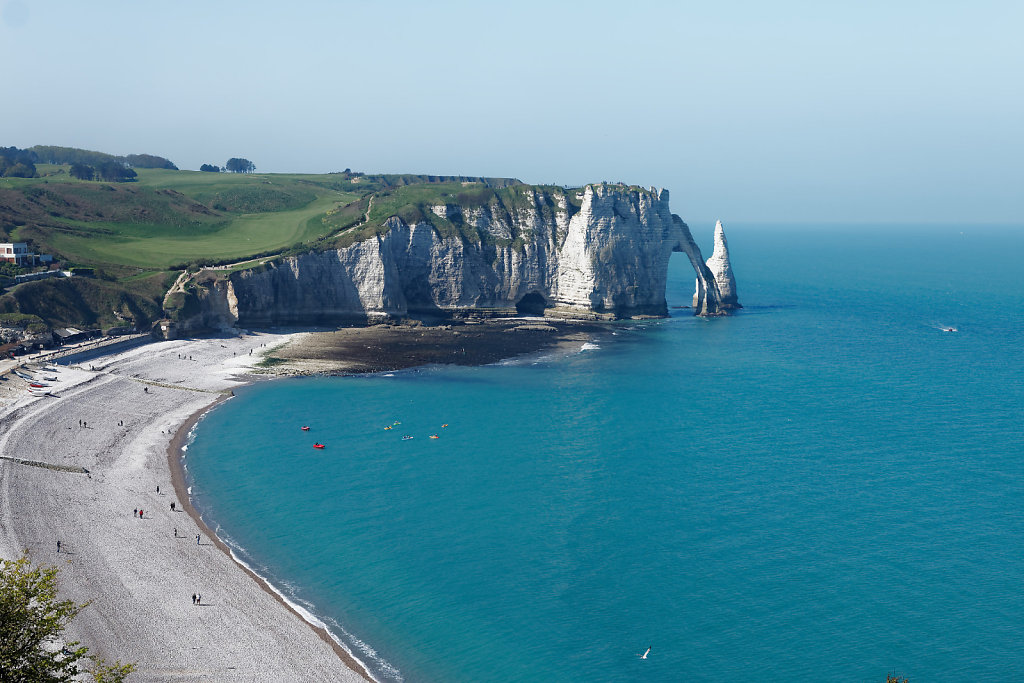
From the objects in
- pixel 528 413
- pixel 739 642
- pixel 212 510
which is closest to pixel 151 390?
pixel 212 510

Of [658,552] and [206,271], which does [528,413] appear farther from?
[206,271]

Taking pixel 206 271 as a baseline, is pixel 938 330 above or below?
below

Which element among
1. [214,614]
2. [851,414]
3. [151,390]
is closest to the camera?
[214,614]

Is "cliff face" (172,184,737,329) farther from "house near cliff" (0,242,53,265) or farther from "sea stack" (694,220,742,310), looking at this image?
"house near cliff" (0,242,53,265)

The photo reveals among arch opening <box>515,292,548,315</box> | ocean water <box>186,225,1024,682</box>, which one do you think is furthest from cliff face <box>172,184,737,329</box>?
ocean water <box>186,225,1024,682</box>

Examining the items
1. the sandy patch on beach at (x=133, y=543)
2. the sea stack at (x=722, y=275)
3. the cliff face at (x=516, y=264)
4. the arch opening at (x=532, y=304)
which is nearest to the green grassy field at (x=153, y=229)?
the cliff face at (x=516, y=264)

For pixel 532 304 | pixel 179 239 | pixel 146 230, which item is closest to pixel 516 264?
pixel 532 304

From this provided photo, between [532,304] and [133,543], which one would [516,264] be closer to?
[532,304]

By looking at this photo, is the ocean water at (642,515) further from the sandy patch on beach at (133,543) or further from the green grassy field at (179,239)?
the green grassy field at (179,239)
